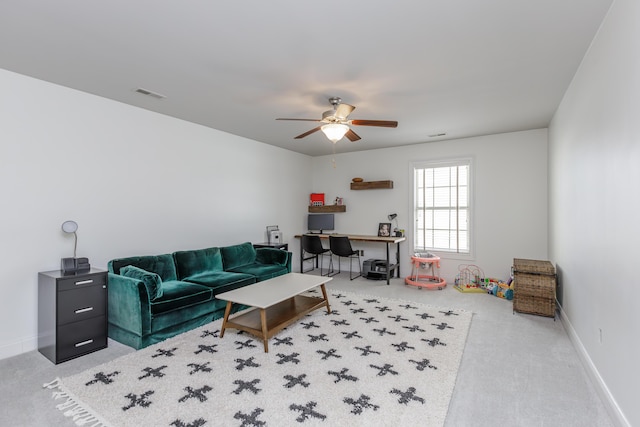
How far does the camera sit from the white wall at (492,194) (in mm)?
4832

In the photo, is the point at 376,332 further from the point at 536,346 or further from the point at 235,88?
the point at 235,88

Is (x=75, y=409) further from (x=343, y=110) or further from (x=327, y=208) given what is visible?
(x=327, y=208)

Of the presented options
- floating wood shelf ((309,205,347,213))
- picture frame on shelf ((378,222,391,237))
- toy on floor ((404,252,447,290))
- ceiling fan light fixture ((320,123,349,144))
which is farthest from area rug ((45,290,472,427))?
floating wood shelf ((309,205,347,213))

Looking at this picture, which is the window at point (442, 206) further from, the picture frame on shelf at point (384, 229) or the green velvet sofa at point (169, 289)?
the green velvet sofa at point (169, 289)

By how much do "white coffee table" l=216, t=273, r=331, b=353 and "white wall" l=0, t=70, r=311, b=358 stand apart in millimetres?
1536

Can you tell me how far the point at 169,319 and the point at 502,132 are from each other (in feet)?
17.4

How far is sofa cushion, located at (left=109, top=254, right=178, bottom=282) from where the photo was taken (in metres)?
3.31

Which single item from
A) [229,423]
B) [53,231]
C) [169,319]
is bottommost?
[229,423]

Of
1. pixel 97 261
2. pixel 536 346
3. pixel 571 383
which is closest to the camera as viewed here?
pixel 571 383

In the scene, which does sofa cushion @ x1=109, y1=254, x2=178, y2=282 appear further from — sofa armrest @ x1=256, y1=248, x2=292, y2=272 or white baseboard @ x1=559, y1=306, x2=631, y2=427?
white baseboard @ x1=559, y1=306, x2=631, y2=427

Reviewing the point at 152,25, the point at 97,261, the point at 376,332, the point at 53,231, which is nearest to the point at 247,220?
the point at 97,261

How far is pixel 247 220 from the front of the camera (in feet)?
17.6

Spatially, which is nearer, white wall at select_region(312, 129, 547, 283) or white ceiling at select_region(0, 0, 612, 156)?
white ceiling at select_region(0, 0, 612, 156)

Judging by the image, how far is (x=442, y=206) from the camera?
565 centimetres
